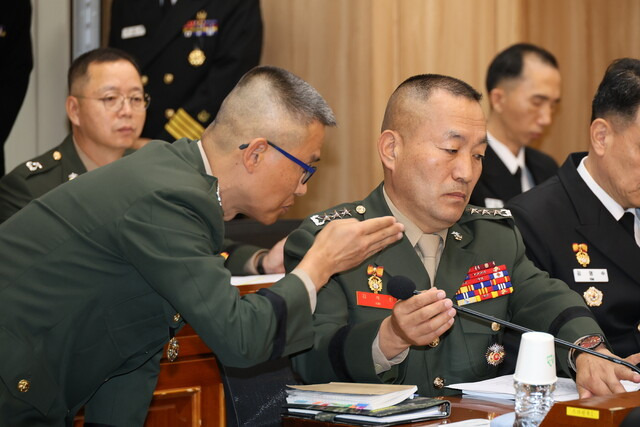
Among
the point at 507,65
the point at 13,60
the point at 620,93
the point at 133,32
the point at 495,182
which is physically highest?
the point at 133,32

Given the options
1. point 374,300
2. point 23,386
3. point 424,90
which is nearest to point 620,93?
point 424,90

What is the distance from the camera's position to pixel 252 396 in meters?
2.04

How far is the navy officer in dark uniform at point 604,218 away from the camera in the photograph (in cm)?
270

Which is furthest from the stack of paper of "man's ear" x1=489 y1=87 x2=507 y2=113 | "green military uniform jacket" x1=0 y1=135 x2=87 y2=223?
"man's ear" x1=489 y1=87 x2=507 y2=113

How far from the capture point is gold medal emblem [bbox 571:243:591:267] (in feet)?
8.98

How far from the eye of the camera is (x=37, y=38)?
4.90m

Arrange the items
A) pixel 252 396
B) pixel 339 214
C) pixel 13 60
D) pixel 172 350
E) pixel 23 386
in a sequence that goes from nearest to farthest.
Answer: pixel 23 386 → pixel 252 396 → pixel 339 214 → pixel 172 350 → pixel 13 60

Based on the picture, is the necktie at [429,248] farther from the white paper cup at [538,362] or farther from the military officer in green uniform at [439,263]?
the white paper cup at [538,362]

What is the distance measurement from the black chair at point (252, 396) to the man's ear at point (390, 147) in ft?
2.16

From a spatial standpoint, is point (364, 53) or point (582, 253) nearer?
point (582, 253)

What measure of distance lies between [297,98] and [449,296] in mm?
619

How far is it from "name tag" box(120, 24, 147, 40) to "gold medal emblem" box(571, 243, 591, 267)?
8.63 ft

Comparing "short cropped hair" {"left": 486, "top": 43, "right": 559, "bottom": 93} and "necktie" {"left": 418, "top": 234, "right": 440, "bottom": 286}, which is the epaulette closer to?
"necktie" {"left": 418, "top": 234, "right": 440, "bottom": 286}

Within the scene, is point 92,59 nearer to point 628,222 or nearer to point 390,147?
point 390,147
